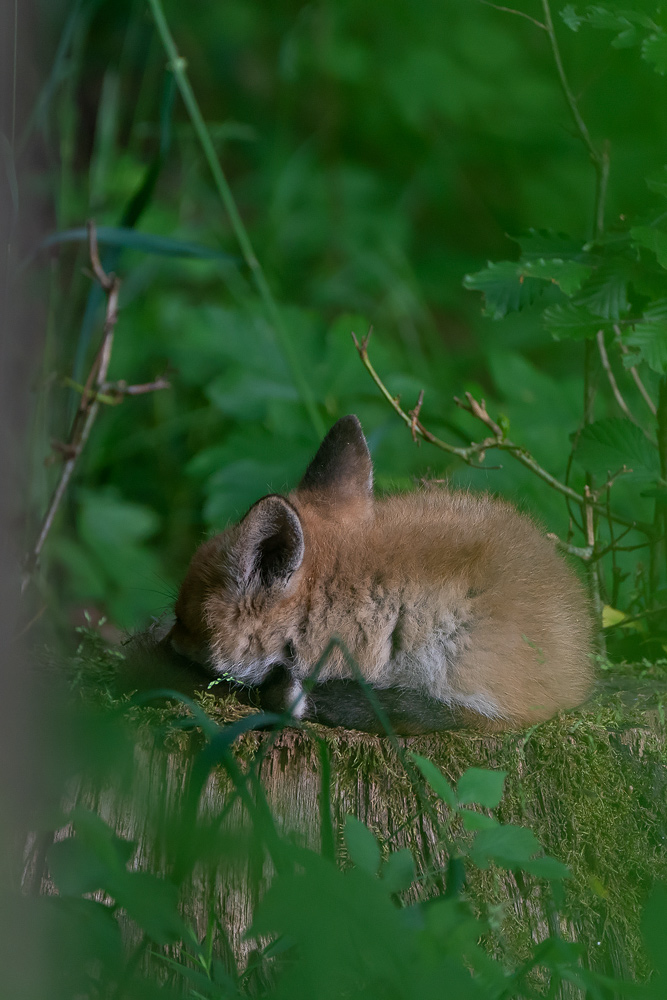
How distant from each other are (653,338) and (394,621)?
114 cm

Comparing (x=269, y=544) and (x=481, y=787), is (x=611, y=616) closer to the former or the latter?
(x=269, y=544)

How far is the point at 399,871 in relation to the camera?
73.2 inches

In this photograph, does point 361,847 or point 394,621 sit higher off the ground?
point 394,621

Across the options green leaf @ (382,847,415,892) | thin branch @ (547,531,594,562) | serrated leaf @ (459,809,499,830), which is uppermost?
thin branch @ (547,531,594,562)

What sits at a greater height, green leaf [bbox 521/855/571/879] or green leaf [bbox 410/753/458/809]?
green leaf [bbox 410/753/458/809]

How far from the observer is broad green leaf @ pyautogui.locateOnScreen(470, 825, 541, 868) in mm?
1847

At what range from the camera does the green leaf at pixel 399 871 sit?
1827 millimetres

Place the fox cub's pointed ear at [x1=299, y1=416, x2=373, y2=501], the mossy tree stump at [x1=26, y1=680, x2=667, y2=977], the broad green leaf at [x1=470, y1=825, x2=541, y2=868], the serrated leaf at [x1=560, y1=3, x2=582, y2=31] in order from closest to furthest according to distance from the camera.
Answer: the broad green leaf at [x1=470, y1=825, x2=541, y2=868]
the mossy tree stump at [x1=26, y1=680, x2=667, y2=977]
the serrated leaf at [x1=560, y1=3, x2=582, y2=31]
the fox cub's pointed ear at [x1=299, y1=416, x2=373, y2=501]

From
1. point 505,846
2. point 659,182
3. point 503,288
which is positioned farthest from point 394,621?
point 659,182

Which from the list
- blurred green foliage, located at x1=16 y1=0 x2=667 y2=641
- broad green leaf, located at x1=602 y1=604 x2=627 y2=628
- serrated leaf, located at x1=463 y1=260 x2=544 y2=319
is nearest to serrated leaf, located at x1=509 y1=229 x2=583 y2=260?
serrated leaf, located at x1=463 y1=260 x2=544 y2=319

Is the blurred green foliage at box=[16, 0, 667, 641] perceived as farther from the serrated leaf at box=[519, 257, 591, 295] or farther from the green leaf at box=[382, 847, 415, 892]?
the green leaf at box=[382, 847, 415, 892]

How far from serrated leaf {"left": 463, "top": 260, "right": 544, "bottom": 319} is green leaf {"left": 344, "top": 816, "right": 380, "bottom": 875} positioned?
182 centimetres

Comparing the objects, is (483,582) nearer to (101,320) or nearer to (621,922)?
(621,922)

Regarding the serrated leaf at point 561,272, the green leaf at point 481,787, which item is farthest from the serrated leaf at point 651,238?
the green leaf at point 481,787
